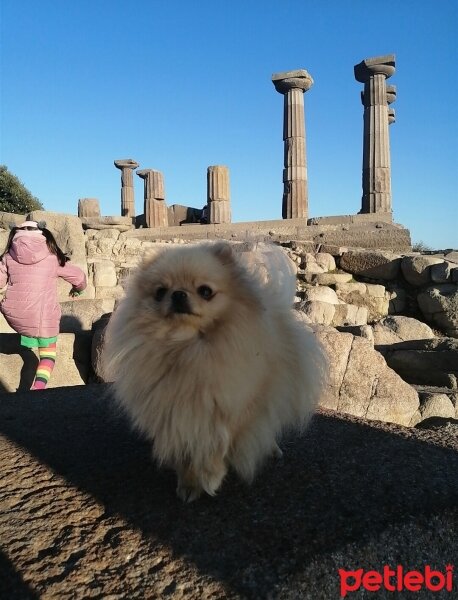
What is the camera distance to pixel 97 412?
12.1 feet

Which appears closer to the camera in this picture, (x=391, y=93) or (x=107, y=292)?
(x=107, y=292)

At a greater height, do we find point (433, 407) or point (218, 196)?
point (218, 196)

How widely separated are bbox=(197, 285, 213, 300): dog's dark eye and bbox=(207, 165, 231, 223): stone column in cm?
2228

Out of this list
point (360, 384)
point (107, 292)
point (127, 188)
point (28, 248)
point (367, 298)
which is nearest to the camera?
point (28, 248)

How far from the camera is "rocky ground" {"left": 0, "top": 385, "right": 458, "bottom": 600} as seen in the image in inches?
67.6

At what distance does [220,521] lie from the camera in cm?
204

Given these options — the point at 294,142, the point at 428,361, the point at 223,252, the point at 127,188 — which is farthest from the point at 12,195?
the point at 223,252

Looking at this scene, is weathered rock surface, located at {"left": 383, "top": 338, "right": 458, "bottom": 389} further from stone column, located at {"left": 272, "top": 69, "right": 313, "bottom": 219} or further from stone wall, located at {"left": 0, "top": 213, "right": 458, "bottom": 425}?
stone column, located at {"left": 272, "top": 69, "right": 313, "bottom": 219}

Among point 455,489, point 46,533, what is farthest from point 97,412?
point 455,489

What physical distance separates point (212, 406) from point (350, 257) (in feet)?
45.0

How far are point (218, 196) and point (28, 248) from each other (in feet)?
65.1

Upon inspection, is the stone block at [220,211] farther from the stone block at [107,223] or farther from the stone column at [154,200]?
the stone block at [107,223]

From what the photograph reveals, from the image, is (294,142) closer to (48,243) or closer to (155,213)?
(155,213)

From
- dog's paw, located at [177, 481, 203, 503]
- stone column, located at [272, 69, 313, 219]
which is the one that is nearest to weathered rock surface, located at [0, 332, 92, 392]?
dog's paw, located at [177, 481, 203, 503]
